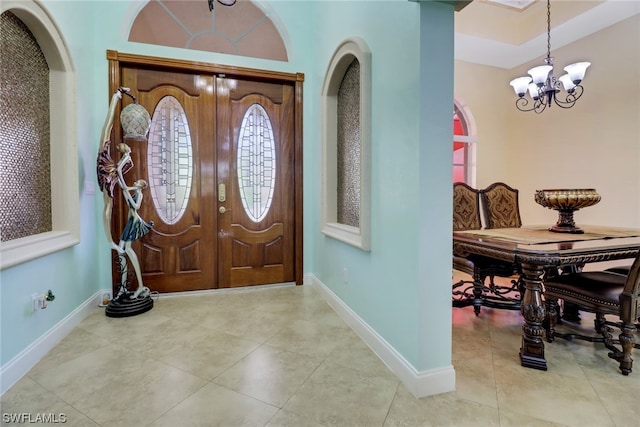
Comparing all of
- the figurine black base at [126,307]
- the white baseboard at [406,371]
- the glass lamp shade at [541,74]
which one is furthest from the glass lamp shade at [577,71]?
the figurine black base at [126,307]

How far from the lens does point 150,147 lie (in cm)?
318

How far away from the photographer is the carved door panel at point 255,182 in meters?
3.39

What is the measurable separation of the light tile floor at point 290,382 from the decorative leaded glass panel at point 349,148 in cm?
100

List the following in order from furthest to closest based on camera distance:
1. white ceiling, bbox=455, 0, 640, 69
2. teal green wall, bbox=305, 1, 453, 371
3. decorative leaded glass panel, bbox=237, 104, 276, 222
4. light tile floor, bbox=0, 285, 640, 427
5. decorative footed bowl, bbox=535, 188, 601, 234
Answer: white ceiling, bbox=455, 0, 640, 69 < decorative leaded glass panel, bbox=237, 104, 276, 222 < decorative footed bowl, bbox=535, 188, 601, 234 < teal green wall, bbox=305, 1, 453, 371 < light tile floor, bbox=0, 285, 640, 427

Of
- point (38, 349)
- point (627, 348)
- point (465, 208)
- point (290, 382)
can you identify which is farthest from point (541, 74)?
point (38, 349)

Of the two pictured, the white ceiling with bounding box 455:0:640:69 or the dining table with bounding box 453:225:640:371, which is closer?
the dining table with bounding box 453:225:640:371

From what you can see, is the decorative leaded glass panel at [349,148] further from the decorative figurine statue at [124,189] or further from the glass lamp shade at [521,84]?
the glass lamp shade at [521,84]

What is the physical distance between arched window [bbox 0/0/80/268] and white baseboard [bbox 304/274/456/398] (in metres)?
2.22

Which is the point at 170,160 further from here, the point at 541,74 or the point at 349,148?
the point at 541,74

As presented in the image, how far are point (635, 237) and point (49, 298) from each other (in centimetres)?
418

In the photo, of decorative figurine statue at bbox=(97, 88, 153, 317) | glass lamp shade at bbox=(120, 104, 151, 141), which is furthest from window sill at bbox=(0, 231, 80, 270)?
glass lamp shade at bbox=(120, 104, 151, 141)

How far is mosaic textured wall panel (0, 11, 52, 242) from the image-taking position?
75.6 inches

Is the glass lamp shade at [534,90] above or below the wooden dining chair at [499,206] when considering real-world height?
above

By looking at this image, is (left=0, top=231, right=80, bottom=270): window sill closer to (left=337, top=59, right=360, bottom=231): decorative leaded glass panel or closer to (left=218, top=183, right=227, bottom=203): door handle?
(left=218, top=183, right=227, bottom=203): door handle
